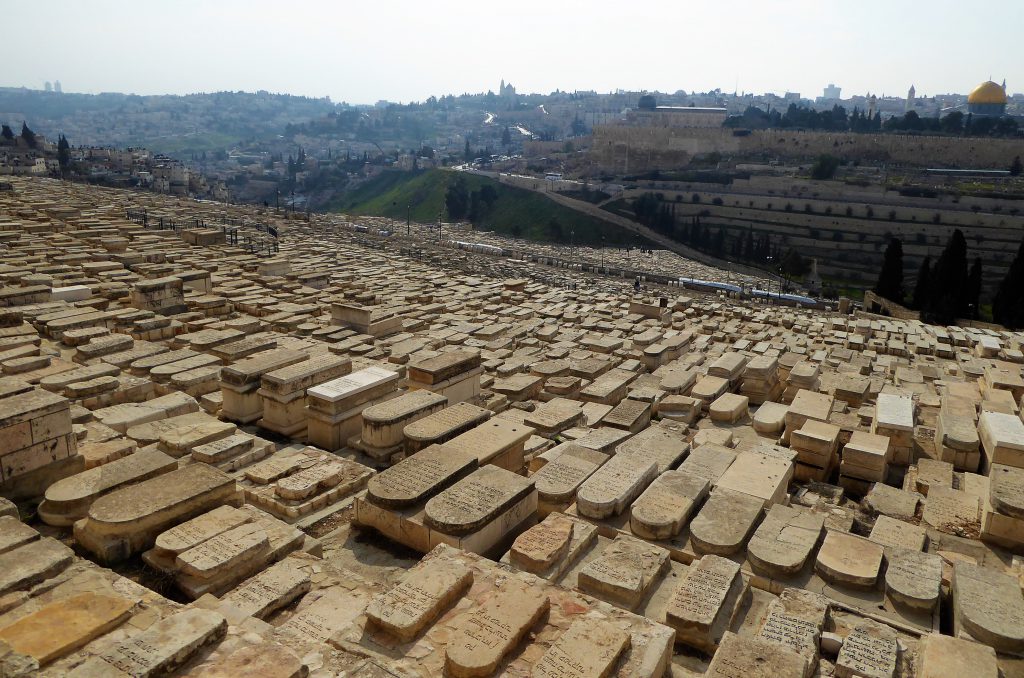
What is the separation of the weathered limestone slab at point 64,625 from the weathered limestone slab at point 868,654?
429 cm

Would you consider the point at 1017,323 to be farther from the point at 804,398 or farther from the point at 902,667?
the point at 902,667

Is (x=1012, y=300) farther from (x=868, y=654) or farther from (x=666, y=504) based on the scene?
(x=868, y=654)

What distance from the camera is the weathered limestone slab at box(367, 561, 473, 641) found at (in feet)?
13.2

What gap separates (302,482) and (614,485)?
109 inches

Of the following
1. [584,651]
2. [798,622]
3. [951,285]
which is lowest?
[951,285]

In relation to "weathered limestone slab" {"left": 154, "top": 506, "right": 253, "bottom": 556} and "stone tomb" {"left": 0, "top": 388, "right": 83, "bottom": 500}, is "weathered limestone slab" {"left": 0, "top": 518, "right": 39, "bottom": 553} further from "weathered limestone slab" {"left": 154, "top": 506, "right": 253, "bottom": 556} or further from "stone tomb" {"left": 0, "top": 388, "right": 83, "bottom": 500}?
"stone tomb" {"left": 0, "top": 388, "right": 83, "bottom": 500}

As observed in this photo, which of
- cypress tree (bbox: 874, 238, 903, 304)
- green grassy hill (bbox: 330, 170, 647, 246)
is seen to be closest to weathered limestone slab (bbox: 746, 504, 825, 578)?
cypress tree (bbox: 874, 238, 903, 304)

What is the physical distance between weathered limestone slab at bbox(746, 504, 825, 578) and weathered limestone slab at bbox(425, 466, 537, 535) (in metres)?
1.86

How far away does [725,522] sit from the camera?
575 centimetres

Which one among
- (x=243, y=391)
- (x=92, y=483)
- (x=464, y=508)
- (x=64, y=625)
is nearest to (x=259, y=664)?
(x=64, y=625)

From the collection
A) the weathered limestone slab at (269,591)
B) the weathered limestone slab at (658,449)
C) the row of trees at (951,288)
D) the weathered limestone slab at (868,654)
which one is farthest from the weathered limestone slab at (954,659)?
the row of trees at (951,288)

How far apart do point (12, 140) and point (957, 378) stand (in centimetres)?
6810

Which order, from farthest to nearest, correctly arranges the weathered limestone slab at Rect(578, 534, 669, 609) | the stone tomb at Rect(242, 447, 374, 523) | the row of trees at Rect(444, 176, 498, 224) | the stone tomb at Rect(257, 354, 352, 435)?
the row of trees at Rect(444, 176, 498, 224) → the stone tomb at Rect(257, 354, 352, 435) → the stone tomb at Rect(242, 447, 374, 523) → the weathered limestone slab at Rect(578, 534, 669, 609)

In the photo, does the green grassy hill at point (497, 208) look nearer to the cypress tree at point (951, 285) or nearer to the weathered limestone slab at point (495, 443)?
Answer: the cypress tree at point (951, 285)
